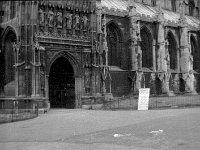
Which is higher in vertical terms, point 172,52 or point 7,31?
point 7,31

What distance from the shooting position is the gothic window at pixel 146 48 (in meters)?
42.9

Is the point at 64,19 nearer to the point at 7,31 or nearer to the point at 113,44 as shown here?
the point at 7,31

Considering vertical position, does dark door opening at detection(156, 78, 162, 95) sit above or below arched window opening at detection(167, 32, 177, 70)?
below

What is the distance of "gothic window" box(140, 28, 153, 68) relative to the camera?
4291cm

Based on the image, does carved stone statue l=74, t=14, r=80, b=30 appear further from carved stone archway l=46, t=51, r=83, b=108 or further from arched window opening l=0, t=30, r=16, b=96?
arched window opening l=0, t=30, r=16, b=96

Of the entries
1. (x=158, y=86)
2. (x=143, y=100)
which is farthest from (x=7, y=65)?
(x=158, y=86)

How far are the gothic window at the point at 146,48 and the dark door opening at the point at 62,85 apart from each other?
13385mm

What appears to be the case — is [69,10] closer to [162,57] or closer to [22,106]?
[22,106]

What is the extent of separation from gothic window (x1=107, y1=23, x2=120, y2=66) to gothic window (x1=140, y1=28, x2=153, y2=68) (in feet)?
15.6

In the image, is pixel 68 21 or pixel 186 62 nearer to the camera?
pixel 68 21

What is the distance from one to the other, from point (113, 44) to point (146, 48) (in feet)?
19.7

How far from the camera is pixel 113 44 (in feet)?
129

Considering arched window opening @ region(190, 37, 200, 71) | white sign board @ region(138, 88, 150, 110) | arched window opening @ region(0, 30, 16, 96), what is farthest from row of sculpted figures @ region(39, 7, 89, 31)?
arched window opening @ region(190, 37, 200, 71)

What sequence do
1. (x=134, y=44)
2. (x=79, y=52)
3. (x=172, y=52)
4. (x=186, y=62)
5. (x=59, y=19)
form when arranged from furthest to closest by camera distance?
(x=172, y=52)
(x=186, y=62)
(x=134, y=44)
(x=79, y=52)
(x=59, y=19)
